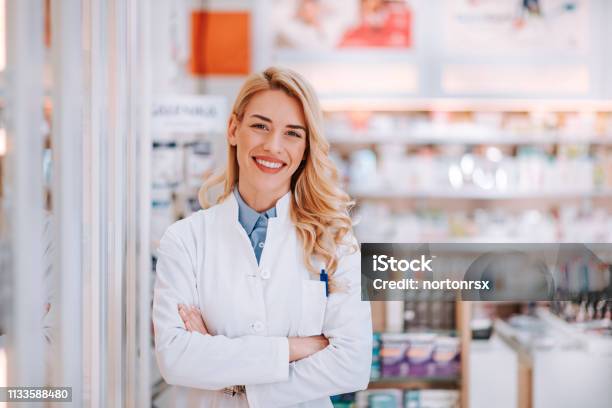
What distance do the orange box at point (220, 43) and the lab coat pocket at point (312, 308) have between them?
156 cm

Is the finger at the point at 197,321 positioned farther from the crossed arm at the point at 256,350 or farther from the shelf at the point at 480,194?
the shelf at the point at 480,194

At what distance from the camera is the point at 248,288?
1736 millimetres

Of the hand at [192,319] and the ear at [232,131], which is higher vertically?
the ear at [232,131]

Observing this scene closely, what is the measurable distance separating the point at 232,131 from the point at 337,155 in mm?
2353

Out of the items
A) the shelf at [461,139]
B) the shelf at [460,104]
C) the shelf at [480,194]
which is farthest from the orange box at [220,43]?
the shelf at [480,194]

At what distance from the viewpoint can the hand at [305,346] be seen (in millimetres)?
1688

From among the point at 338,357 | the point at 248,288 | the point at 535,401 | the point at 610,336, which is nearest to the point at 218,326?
the point at 248,288

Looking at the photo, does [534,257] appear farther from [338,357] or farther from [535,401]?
[338,357]

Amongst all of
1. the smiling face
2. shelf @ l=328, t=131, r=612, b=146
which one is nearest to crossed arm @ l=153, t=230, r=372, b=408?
the smiling face

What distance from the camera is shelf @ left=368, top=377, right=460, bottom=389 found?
2.02m

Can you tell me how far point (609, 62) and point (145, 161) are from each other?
2990mm

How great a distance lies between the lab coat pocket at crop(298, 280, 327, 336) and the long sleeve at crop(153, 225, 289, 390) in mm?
72

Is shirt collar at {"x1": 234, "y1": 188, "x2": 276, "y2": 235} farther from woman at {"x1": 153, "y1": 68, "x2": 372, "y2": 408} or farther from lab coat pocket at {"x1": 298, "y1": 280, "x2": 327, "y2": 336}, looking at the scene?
lab coat pocket at {"x1": 298, "y1": 280, "x2": 327, "y2": 336}

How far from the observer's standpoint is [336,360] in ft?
5.58
